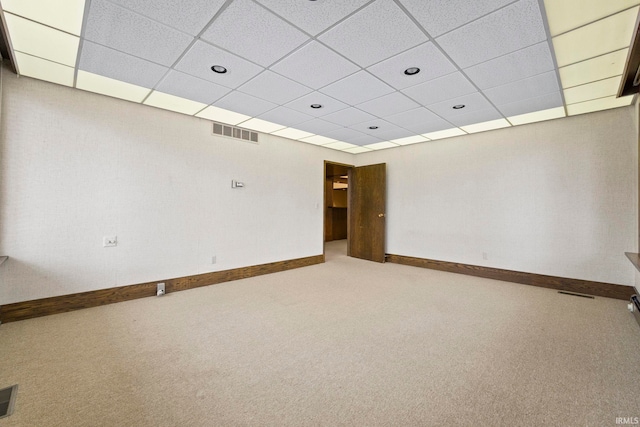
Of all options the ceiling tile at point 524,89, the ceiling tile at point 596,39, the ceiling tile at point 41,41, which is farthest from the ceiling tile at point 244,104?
the ceiling tile at point 596,39

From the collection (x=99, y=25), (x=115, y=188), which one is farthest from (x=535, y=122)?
(x=115, y=188)

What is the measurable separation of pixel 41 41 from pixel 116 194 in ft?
5.50

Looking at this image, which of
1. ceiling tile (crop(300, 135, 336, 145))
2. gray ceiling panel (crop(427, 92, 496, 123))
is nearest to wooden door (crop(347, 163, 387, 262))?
ceiling tile (crop(300, 135, 336, 145))

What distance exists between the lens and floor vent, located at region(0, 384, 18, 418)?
1.57 m

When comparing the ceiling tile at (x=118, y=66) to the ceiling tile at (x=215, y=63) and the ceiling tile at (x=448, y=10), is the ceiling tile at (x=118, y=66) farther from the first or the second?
the ceiling tile at (x=448, y=10)

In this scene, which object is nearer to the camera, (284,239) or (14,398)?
(14,398)

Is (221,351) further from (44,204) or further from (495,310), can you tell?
(495,310)

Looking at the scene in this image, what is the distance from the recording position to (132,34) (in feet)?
7.04

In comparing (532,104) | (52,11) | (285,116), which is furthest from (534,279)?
(52,11)

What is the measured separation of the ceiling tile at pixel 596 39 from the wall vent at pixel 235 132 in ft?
13.3

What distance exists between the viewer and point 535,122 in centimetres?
426

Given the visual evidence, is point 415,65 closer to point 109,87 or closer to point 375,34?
point 375,34

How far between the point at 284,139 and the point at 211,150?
1.52 metres

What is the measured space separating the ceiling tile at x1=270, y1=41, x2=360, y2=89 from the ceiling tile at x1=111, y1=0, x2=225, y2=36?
759 millimetres
